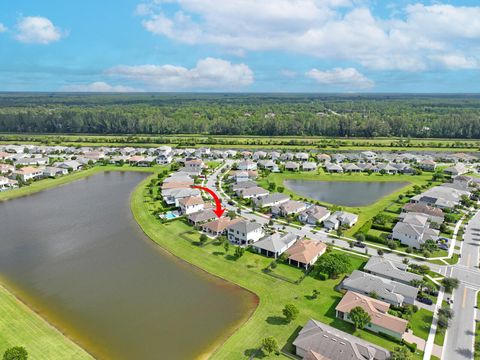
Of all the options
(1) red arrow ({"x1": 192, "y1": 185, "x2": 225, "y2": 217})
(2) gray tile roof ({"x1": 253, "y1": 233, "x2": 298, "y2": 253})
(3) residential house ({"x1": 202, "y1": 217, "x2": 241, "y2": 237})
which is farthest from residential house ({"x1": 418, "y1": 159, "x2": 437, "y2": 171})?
(3) residential house ({"x1": 202, "y1": 217, "x2": 241, "y2": 237})

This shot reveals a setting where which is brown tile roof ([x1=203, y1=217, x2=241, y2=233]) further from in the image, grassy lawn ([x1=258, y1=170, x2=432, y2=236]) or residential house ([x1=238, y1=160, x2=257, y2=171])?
residential house ([x1=238, y1=160, x2=257, y2=171])

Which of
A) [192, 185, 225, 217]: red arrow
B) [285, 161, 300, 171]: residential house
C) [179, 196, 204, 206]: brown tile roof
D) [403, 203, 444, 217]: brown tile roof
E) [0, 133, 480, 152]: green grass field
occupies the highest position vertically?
[0, 133, 480, 152]: green grass field

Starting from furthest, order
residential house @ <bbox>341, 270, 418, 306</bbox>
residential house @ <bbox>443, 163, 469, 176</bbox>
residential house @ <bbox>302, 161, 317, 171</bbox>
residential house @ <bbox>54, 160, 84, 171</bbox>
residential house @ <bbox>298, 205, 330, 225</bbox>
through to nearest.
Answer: residential house @ <bbox>302, 161, 317, 171</bbox> → residential house @ <bbox>54, 160, 84, 171</bbox> → residential house @ <bbox>443, 163, 469, 176</bbox> → residential house @ <bbox>298, 205, 330, 225</bbox> → residential house @ <bbox>341, 270, 418, 306</bbox>

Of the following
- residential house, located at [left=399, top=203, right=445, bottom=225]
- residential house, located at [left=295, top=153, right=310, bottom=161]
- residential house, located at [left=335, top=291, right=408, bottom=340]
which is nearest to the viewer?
residential house, located at [left=335, top=291, right=408, bottom=340]

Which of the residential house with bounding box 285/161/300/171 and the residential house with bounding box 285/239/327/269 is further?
the residential house with bounding box 285/161/300/171

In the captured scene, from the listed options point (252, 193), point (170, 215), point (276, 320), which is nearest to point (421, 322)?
point (276, 320)

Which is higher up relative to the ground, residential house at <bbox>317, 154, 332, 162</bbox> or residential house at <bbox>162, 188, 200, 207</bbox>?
residential house at <bbox>317, 154, 332, 162</bbox>

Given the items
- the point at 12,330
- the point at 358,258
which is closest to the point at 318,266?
the point at 358,258

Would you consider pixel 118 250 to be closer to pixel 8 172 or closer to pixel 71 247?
pixel 71 247
